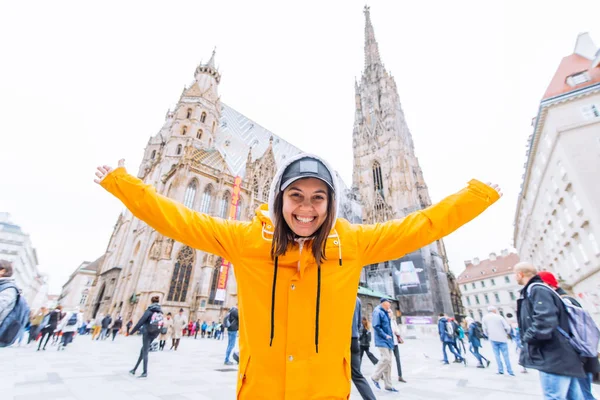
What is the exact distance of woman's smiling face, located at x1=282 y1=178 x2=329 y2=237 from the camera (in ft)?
4.52

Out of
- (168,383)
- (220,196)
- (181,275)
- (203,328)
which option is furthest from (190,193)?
(168,383)

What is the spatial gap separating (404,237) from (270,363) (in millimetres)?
941

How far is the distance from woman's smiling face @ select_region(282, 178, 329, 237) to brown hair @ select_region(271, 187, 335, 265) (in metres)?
0.03

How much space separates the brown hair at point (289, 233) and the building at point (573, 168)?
20.2m

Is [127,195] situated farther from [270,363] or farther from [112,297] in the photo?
[112,297]

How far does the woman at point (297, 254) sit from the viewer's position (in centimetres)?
118

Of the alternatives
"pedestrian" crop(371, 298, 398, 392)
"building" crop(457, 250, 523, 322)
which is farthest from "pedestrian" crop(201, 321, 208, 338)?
"building" crop(457, 250, 523, 322)

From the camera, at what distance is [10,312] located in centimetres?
312

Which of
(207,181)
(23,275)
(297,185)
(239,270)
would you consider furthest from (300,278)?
(23,275)

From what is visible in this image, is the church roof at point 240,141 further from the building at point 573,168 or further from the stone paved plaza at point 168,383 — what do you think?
the building at point 573,168

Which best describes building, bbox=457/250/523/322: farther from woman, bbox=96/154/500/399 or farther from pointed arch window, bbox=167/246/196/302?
woman, bbox=96/154/500/399

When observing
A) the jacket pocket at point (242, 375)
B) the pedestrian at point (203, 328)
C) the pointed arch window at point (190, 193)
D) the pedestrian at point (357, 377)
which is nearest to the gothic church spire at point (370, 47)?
the pointed arch window at point (190, 193)

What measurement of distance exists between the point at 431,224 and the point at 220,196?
965 inches

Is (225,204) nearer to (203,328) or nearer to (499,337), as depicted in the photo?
(203,328)
